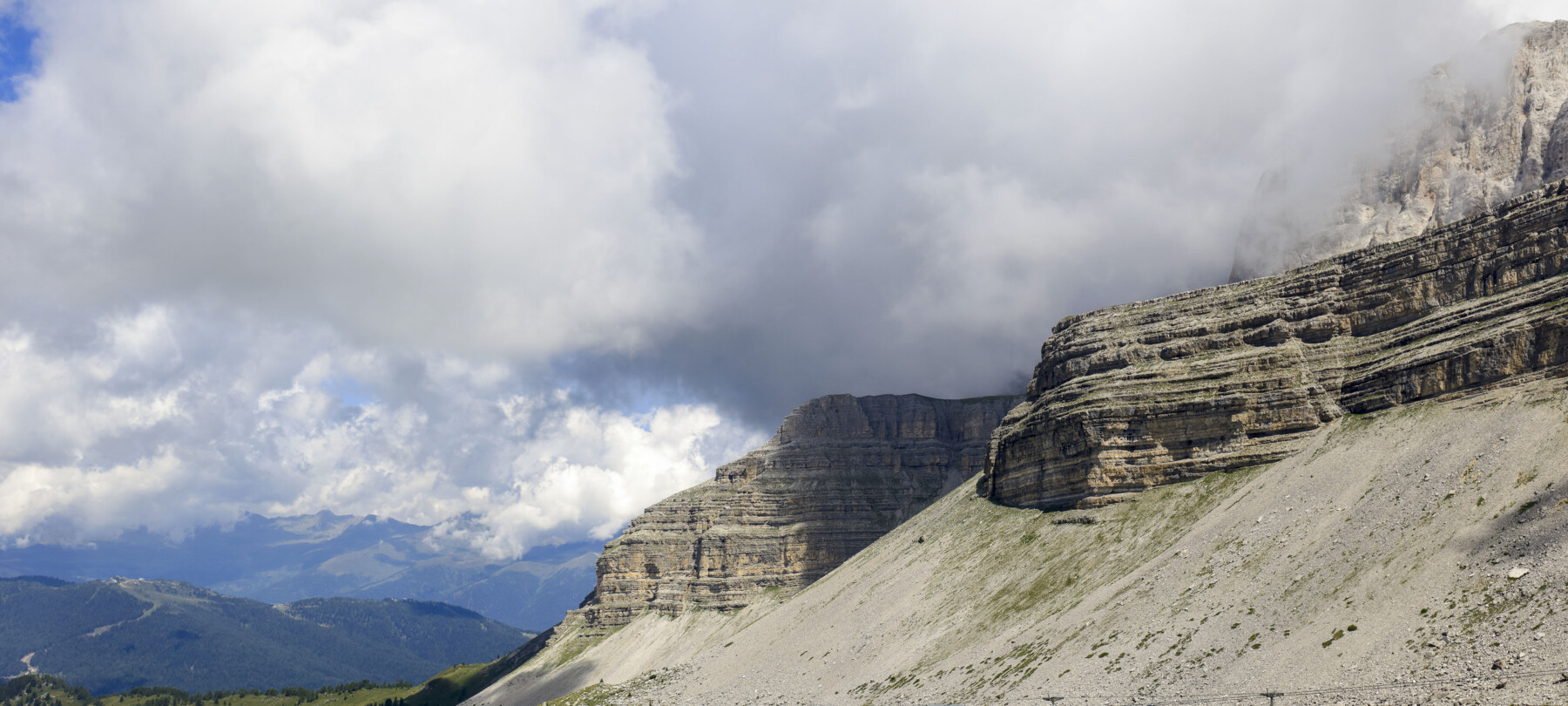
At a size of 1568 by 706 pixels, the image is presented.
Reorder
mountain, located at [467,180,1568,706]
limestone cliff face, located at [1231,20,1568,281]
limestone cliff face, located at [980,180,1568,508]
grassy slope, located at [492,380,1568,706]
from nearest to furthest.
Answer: grassy slope, located at [492,380,1568,706]
mountain, located at [467,180,1568,706]
limestone cliff face, located at [980,180,1568,508]
limestone cliff face, located at [1231,20,1568,281]

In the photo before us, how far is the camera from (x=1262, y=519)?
95.4 metres

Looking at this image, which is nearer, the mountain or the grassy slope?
the grassy slope

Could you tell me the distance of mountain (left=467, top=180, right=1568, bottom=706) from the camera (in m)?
63.9

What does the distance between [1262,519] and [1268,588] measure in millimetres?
17380

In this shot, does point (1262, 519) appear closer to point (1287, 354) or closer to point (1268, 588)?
point (1268, 588)

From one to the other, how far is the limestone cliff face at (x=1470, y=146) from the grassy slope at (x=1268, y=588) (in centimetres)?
6389

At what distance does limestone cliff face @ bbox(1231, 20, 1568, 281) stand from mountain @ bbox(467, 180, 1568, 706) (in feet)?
126

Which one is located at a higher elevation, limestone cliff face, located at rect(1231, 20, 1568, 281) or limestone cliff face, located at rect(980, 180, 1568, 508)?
limestone cliff face, located at rect(1231, 20, 1568, 281)

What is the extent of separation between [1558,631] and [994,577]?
77840 mm

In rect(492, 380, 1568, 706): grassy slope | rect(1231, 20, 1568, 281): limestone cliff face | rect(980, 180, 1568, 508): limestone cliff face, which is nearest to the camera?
rect(492, 380, 1568, 706): grassy slope

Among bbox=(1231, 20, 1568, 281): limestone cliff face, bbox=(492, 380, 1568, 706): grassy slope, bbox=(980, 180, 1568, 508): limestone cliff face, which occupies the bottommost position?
bbox=(492, 380, 1568, 706): grassy slope

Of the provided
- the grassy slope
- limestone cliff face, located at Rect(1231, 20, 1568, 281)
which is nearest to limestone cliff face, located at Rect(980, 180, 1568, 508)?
the grassy slope

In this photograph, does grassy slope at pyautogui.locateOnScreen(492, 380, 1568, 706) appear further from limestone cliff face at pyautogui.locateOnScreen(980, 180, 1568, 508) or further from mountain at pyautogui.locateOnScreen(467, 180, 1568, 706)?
limestone cliff face at pyautogui.locateOnScreen(980, 180, 1568, 508)

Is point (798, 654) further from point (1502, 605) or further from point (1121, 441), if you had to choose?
point (1502, 605)
